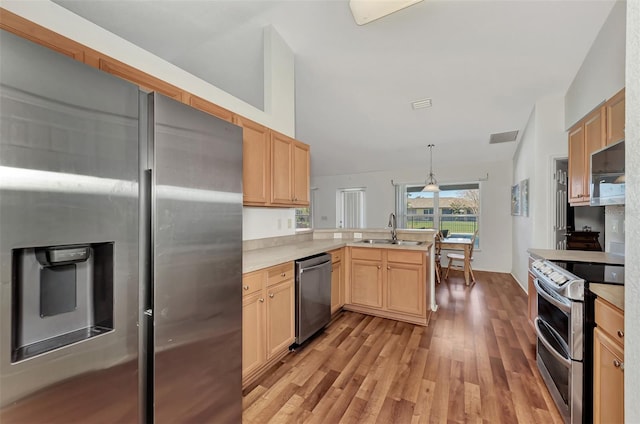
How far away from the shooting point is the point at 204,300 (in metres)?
1.28

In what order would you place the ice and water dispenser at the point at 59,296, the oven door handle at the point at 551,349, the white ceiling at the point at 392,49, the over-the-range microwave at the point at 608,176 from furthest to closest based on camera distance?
the white ceiling at the point at 392,49 < the over-the-range microwave at the point at 608,176 < the oven door handle at the point at 551,349 < the ice and water dispenser at the point at 59,296

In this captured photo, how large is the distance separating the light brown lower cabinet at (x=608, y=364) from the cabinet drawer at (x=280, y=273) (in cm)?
199

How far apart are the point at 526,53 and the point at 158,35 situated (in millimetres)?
3734

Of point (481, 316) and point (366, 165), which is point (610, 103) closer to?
point (481, 316)

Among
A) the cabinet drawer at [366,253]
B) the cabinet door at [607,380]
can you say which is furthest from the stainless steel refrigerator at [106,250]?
the cabinet drawer at [366,253]

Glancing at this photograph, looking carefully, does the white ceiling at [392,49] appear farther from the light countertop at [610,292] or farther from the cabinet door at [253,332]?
the cabinet door at [253,332]

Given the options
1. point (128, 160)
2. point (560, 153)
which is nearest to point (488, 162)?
point (560, 153)

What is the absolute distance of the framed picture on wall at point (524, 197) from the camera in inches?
158

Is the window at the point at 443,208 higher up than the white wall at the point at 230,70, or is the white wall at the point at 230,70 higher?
the white wall at the point at 230,70

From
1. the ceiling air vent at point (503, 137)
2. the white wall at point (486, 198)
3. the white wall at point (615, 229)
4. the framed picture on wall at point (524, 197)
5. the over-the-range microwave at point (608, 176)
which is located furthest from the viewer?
the white wall at point (486, 198)

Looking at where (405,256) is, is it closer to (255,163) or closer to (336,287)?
(336,287)

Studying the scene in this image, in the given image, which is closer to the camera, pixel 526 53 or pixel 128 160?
pixel 128 160

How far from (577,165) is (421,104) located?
2.02m

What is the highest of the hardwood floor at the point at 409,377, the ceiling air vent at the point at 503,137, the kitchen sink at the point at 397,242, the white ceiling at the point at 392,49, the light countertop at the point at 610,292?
the white ceiling at the point at 392,49
